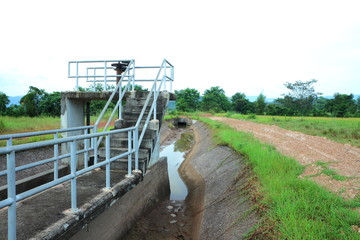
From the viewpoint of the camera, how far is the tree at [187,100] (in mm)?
50584

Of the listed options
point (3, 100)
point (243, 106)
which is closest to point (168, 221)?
point (3, 100)

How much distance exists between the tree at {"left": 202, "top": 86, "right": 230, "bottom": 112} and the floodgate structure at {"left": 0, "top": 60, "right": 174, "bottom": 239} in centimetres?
4481

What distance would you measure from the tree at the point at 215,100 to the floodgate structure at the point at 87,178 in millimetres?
44806

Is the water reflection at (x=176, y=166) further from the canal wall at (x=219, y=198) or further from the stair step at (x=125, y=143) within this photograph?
the stair step at (x=125, y=143)

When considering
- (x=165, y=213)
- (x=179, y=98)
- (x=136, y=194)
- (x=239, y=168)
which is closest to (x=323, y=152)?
(x=239, y=168)

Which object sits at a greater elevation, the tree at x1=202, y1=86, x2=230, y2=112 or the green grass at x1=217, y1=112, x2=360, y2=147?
the tree at x1=202, y1=86, x2=230, y2=112

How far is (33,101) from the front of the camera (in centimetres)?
2467

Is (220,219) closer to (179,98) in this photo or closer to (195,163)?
(195,163)

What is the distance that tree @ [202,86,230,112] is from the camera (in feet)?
177

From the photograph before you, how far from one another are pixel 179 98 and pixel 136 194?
46846 mm

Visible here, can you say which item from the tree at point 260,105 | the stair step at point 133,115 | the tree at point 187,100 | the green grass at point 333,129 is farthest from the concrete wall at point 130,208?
the tree at point 260,105

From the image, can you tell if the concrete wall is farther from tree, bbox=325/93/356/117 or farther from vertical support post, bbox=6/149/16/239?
tree, bbox=325/93/356/117

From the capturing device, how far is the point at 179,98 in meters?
52.3

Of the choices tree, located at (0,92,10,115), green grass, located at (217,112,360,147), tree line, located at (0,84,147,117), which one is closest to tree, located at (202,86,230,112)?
green grass, located at (217,112,360,147)
